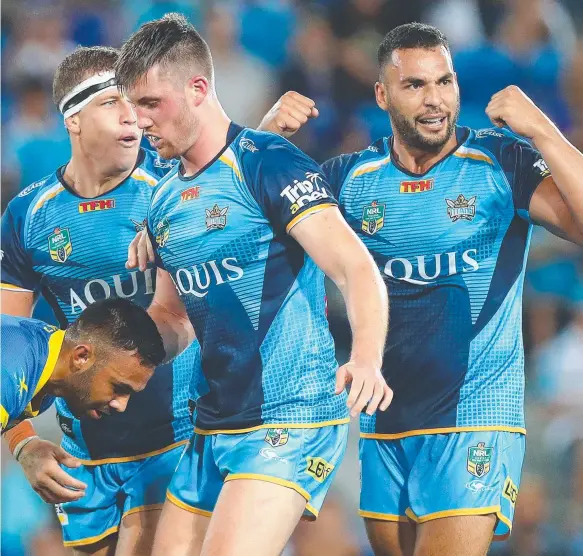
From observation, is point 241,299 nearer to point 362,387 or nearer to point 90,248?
point 362,387

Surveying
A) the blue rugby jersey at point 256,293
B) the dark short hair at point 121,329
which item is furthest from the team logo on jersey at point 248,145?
the dark short hair at point 121,329

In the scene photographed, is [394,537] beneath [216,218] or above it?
beneath

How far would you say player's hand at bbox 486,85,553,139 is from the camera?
3.95 metres

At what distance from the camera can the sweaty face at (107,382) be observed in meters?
3.82

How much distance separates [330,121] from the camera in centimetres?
689

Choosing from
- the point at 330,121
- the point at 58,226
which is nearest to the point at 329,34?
the point at 330,121

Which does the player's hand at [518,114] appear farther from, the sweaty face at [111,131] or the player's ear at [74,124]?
the player's ear at [74,124]

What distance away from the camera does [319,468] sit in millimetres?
3570

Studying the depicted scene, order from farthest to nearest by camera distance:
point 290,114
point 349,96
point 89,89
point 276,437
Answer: point 349,96
point 89,89
point 290,114
point 276,437

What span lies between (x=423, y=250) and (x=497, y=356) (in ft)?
1.70

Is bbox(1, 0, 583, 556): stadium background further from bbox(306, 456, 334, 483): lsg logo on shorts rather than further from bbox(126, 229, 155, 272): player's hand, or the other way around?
bbox(306, 456, 334, 483): lsg logo on shorts

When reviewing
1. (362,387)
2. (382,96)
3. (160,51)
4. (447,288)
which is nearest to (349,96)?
(382,96)

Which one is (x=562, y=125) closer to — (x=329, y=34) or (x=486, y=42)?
(x=486, y=42)

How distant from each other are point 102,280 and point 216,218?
3.86ft
